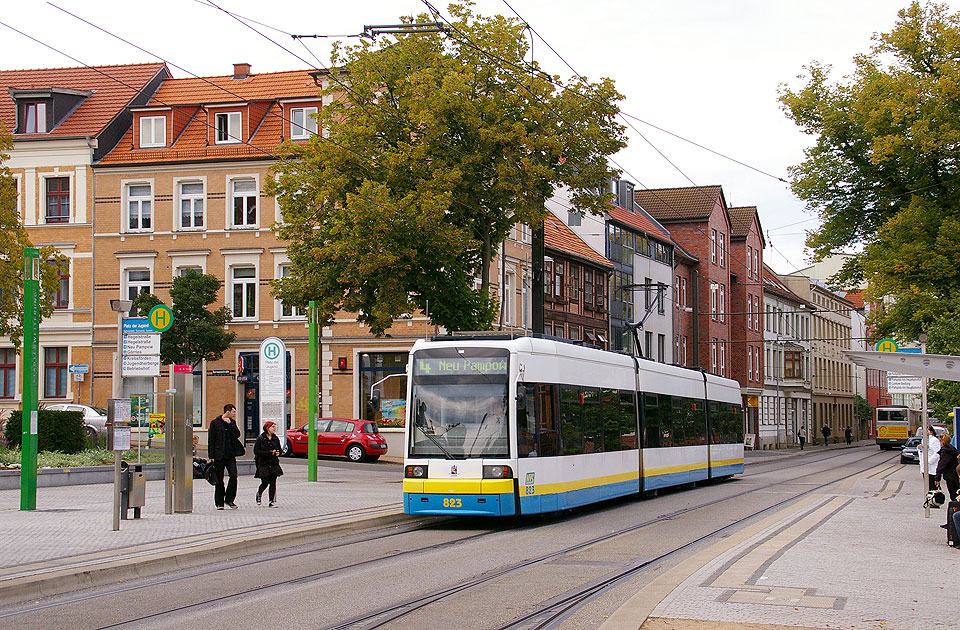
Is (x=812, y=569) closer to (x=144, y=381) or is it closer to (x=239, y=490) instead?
(x=239, y=490)

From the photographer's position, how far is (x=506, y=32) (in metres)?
26.5

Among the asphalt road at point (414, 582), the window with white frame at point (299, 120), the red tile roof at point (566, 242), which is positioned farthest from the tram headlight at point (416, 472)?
the red tile roof at point (566, 242)

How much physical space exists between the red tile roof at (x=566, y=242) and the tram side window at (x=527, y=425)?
A: 3269 centimetres

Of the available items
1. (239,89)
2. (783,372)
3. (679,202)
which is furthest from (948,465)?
(783,372)

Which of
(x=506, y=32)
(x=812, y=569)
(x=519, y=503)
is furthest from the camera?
(x=506, y=32)

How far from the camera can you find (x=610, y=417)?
2138 cm

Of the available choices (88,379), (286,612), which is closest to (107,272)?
(88,379)

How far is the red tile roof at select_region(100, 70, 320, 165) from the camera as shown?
1834 inches

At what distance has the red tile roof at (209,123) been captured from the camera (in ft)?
153

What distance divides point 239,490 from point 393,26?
11.2 metres

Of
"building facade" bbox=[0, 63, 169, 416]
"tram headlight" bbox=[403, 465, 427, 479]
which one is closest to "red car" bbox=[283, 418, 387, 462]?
"building facade" bbox=[0, 63, 169, 416]

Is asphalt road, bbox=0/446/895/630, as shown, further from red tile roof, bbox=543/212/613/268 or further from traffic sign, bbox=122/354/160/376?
red tile roof, bbox=543/212/613/268

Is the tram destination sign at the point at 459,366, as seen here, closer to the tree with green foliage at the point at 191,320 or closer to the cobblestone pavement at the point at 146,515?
the cobblestone pavement at the point at 146,515

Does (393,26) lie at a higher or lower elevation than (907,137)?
higher
